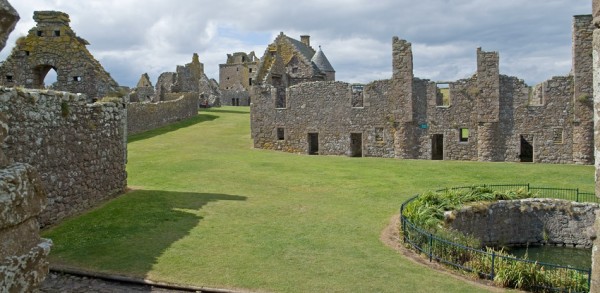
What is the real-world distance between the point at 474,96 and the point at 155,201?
21709 mm

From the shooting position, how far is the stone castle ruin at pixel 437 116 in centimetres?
2978

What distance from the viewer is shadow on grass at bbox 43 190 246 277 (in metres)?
11.2

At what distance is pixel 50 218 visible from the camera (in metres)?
13.7

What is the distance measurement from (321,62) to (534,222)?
24244 millimetres

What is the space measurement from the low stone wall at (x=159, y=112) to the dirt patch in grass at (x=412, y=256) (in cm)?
2551

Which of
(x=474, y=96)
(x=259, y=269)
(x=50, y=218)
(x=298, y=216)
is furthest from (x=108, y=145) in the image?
(x=474, y=96)

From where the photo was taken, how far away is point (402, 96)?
32.6 m

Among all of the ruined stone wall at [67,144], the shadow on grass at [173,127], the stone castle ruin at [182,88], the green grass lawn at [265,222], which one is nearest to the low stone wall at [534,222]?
the green grass lawn at [265,222]

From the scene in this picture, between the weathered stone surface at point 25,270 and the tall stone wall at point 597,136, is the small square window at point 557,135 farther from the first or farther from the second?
the weathered stone surface at point 25,270

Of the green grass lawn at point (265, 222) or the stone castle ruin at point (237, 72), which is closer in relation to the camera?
the green grass lawn at point (265, 222)

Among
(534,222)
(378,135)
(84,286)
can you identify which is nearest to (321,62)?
(378,135)

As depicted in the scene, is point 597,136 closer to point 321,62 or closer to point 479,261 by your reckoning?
point 479,261

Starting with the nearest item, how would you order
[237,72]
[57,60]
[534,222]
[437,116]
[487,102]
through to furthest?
[57,60] → [534,222] → [487,102] → [437,116] → [237,72]

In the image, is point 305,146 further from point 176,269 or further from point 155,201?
point 176,269
